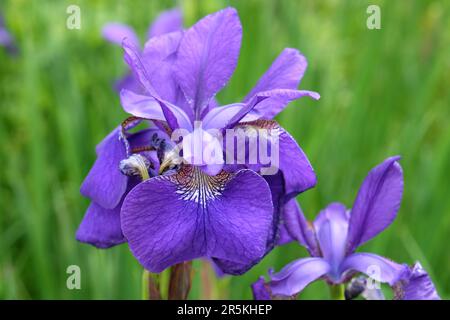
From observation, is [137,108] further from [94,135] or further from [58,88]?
[58,88]

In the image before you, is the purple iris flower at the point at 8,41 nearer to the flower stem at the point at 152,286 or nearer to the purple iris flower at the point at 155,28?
the purple iris flower at the point at 155,28

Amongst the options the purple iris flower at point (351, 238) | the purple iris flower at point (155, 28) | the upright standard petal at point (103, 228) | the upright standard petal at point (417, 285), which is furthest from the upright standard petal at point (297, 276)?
the purple iris flower at point (155, 28)

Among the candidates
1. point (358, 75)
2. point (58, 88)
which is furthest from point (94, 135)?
point (358, 75)

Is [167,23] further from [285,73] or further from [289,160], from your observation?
[289,160]

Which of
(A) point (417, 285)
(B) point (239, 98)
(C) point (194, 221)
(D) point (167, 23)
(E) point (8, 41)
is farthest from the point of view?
(E) point (8, 41)

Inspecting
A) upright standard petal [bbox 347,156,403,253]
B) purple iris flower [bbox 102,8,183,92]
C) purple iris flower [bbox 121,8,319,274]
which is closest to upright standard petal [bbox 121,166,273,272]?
purple iris flower [bbox 121,8,319,274]

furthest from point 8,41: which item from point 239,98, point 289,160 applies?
point 289,160

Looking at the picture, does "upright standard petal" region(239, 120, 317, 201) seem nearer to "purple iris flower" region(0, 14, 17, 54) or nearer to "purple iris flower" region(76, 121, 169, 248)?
"purple iris flower" region(76, 121, 169, 248)

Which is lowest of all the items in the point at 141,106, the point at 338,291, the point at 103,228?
the point at 338,291
